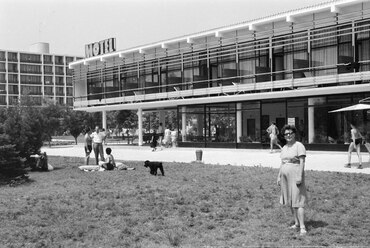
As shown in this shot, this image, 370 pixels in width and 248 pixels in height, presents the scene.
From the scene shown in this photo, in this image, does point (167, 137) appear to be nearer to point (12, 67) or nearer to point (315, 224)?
point (315, 224)

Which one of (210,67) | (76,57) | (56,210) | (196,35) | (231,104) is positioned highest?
(76,57)

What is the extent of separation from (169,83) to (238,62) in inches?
278

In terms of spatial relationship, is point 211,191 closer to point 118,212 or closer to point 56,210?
point 118,212

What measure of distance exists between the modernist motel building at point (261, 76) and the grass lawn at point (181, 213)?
1222 centimetres

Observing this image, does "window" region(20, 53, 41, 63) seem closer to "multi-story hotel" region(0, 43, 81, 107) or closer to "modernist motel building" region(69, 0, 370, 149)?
"multi-story hotel" region(0, 43, 81, 107)

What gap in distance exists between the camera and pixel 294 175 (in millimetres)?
7543

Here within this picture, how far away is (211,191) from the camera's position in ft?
38.5

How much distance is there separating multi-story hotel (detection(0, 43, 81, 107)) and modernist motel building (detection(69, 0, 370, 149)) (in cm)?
6609

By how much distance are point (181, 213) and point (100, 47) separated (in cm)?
3841

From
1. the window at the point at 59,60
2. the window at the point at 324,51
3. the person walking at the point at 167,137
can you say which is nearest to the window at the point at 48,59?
the window at the point at 59,60

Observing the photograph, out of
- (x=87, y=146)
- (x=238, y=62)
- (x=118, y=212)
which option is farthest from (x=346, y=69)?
(x=118, y=212)

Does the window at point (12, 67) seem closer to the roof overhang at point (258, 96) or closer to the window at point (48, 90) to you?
the window at point (48, 90)

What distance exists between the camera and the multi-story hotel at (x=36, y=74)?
341 ft

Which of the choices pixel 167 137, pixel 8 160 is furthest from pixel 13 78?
pixel 8 160
